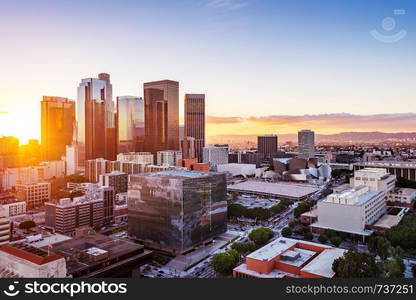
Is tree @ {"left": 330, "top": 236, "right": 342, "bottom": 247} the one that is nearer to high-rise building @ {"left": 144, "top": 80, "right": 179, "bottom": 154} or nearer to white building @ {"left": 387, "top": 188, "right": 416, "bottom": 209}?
white building @ {"left": 387, "top": 188, "right": 416, "bottom": 209}

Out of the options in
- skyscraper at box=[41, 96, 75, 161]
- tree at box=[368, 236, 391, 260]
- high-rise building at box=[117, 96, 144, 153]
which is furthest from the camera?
high-rise building at box=[117, 96, 144, 153]

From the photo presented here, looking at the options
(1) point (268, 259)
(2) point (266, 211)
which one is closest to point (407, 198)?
(2) point (266, 211)

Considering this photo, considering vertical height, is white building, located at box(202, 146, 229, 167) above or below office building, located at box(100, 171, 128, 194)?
above

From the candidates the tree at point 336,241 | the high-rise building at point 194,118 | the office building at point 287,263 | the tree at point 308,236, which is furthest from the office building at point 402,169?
the high-rise building at point 194,118

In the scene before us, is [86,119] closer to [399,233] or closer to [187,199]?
[187,199]

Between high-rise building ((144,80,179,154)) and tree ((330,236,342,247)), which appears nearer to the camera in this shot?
A: tree ((330,236,342,247))

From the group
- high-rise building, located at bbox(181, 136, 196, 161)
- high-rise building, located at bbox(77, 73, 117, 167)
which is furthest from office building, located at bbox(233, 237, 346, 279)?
high-rise building, located at bbox(77, 73, 117, 167)

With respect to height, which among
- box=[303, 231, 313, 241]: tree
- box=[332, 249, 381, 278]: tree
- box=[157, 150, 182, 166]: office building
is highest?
box=[157, 150, 182, 166]: office building

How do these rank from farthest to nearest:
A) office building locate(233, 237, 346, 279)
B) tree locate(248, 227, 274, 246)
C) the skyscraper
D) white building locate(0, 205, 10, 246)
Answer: the skyscraper
tree locate(248, 227, 274, 246)
white building locate(0, 205, 10, 246)
office building locate(233, 237, 346, 279)

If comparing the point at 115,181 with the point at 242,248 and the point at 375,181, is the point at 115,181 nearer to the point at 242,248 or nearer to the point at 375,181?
the point at 242,248
